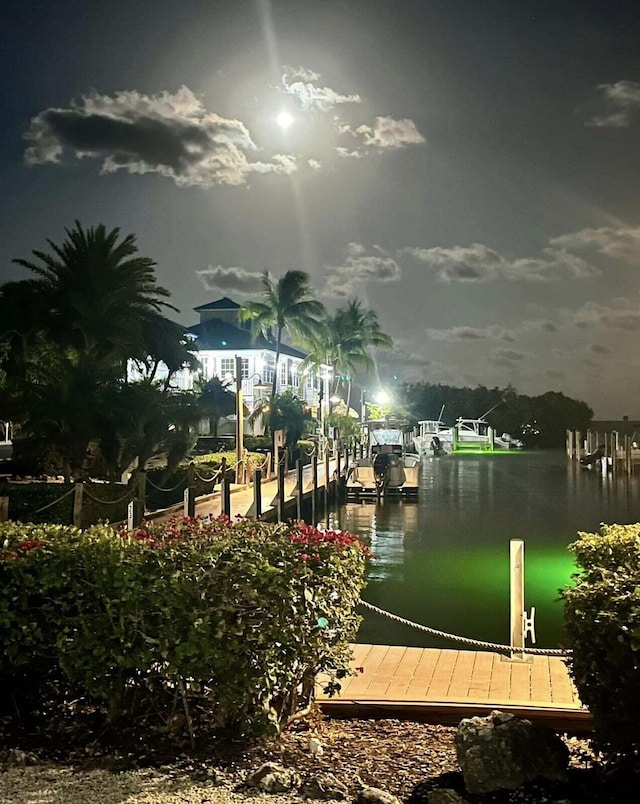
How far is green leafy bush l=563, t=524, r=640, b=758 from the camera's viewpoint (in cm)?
407

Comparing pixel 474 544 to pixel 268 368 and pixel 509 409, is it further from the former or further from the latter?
pixel 509 409

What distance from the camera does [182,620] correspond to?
462 cm

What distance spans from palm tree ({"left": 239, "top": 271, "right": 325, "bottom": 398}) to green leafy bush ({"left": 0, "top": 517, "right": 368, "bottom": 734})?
52.7 meters

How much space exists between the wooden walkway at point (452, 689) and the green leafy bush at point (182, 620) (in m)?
0.89

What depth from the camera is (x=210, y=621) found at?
4605 millimetres

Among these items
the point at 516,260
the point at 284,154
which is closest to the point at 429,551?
the point at 284,154

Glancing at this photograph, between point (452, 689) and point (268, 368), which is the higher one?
point (268, 368)

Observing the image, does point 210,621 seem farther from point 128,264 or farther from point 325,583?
point 128,264

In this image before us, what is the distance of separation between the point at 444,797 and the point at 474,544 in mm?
22517

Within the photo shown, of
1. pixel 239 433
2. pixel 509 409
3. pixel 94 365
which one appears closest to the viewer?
pixel 239 433

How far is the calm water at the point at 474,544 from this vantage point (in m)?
15.4

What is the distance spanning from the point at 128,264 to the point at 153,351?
4.38 metres

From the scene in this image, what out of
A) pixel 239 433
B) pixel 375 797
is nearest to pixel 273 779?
pixel 375 797

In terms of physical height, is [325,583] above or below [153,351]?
below
